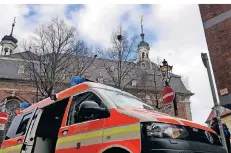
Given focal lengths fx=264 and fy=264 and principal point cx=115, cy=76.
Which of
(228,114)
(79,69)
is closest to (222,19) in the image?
(79,69)

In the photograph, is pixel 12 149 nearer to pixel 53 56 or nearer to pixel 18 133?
pixel 18 133

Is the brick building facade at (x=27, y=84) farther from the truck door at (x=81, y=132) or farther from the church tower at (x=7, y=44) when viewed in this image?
the truck door at (x=81, y=132)

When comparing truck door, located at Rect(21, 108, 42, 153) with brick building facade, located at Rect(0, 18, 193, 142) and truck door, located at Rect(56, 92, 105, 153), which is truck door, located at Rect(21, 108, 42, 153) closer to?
truck door, located at Rect(56, 92, 105, 153)

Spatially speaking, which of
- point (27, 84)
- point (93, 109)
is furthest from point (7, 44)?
point (93, 109)

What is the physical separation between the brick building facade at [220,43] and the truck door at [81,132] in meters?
6.76

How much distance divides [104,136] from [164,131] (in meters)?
1.03

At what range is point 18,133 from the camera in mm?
7012

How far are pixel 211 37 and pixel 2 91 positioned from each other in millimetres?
28508

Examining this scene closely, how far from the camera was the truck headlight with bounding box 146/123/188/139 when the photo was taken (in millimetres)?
3896

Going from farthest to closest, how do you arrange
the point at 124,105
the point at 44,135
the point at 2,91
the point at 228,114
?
the point at 228,114
the point at 2,91
the point at 44,135
the point at 124,105

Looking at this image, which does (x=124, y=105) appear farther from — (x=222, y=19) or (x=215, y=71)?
(x=222, y=19)

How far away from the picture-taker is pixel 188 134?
4.08 metres

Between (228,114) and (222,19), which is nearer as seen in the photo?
(222,19)

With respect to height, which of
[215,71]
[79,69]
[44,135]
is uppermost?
[79,69]
